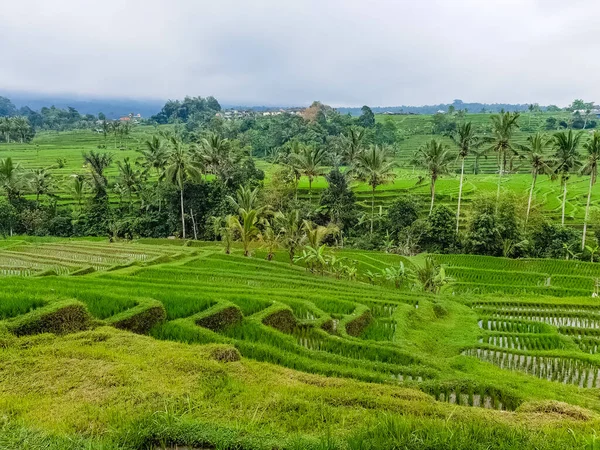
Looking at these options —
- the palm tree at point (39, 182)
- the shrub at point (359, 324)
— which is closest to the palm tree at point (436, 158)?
the shrub at point (359, 324)

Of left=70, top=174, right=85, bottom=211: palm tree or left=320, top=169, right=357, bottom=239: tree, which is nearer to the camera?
left=320, top=169, right=357, bottom=239: tree

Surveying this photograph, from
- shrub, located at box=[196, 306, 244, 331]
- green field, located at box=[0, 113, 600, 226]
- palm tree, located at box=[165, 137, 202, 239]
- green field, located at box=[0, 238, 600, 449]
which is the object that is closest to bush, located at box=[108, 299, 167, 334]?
green field, located at box=[0, 238, 600, 449]

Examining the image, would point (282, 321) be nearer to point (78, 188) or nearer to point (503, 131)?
point (503, 131)

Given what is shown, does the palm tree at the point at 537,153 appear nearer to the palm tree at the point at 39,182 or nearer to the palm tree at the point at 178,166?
the palm tree at the point at 178,166

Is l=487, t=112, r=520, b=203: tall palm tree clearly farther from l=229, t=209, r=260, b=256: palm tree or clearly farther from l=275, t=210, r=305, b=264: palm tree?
l=229, t=209, r=260, b=256: palm tree

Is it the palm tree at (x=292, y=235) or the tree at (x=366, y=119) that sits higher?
the tree at (x=366, y=119)

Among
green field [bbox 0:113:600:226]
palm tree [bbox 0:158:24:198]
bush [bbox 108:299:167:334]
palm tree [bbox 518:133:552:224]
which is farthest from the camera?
green field [bbox 0:113:600:226]
